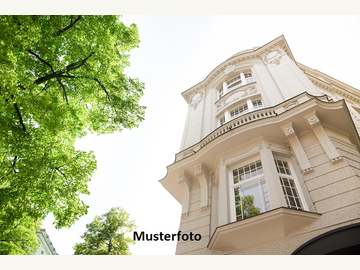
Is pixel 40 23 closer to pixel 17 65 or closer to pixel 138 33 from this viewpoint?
pixel 17 65

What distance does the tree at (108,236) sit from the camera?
1321 cm

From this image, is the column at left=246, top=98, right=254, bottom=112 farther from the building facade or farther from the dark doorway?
the dark doorway

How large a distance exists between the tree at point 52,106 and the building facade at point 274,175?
2.82 metres

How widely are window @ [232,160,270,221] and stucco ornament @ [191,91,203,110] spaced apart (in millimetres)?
5767

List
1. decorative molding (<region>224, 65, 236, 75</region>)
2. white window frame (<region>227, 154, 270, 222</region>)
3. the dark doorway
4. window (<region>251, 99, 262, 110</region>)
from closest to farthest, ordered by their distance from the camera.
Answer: the dark doorway < white window frame (<region>227, 154, 270, 222</region>) < window (<region>251, 99, 262, 110</region>) < decorative molding (<region>224, 65, 236, 75</region>)

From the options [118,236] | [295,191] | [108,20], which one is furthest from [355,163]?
[118,236]

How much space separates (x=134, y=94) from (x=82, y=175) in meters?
2.68

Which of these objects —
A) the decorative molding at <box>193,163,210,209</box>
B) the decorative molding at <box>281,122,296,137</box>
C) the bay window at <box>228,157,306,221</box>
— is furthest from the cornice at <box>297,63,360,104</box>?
the decorative molding at <box>193,163,210,209</box>

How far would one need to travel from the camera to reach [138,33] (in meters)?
Result: 7.40

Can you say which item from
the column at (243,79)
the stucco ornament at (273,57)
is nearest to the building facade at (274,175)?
the column at (243,79)

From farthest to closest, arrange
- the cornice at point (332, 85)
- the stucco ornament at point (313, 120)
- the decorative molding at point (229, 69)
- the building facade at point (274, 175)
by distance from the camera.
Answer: the cornice at point (332, 85)
the decorative molding at point (229, 69)
the stucco ornament at point (313, 120)
the building facade at point (274, 175)

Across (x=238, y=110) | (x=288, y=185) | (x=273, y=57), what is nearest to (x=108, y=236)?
(x=238, y=110)

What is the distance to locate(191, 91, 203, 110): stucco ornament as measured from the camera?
12938mm

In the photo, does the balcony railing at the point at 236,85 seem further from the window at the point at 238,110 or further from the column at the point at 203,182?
the column at the point at 203,182
